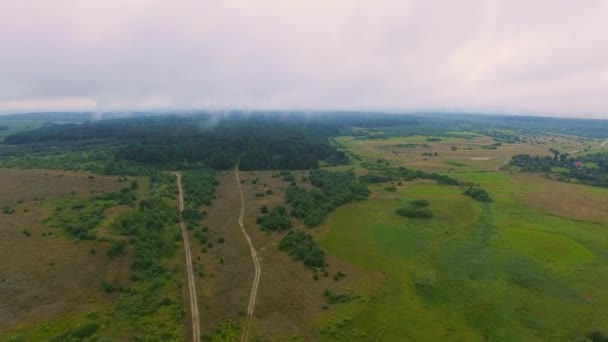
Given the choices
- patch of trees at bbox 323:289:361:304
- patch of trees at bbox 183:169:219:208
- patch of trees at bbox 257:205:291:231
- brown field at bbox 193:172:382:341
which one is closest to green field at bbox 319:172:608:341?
patch of trees at bbox 323:289:361:304

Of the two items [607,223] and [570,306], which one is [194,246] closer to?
[570,306]

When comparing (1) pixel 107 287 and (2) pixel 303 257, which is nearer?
(1) pixel 107 287

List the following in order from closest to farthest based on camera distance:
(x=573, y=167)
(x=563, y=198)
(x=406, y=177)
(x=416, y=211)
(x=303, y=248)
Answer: (x=303, y=248) < (x=416, y=211) < (x=563, y=198) < (x=406, y=177) < (x=573, y=167)

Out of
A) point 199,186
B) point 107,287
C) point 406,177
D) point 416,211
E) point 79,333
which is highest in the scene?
point 199,186

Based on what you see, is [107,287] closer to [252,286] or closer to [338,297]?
[252,286]

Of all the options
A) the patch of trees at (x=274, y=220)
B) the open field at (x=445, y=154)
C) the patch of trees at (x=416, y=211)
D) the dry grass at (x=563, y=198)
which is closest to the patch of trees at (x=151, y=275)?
the patch of trees at (x=274, y=220)

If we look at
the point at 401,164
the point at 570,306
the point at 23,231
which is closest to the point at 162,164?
the point at 23,231

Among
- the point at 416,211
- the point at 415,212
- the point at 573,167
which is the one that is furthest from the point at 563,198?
the point at 573,167
